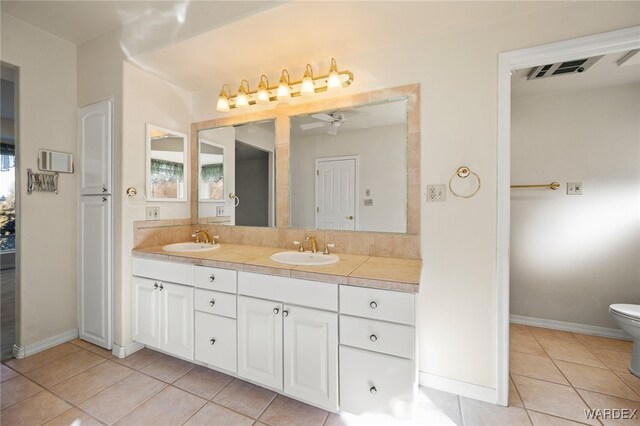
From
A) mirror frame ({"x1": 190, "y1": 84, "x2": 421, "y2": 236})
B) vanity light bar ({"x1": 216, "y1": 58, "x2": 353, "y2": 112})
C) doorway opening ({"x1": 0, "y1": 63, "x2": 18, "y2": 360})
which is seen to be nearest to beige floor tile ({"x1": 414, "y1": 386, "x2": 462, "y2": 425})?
mirror frame ({"x1": 190, "y1": 84, "x2": 421, "y2": 236})

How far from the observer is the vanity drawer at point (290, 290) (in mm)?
1396

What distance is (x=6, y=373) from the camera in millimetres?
1819

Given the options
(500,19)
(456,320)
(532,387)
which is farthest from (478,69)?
(532,387)

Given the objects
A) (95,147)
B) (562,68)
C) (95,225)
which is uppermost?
(562,68)

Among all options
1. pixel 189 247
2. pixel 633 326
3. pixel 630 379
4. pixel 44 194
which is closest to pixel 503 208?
pixel 633 326

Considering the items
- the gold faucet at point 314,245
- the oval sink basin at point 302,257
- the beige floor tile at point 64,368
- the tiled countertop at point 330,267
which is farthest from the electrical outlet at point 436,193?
the beige floor tile at point 64,368

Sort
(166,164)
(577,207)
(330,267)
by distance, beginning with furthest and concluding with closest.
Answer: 1. (577,207)
2. (166,164)
3. (330,267)

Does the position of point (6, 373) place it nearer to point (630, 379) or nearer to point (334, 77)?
point (334, 77)

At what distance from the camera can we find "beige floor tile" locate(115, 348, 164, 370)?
1.95m

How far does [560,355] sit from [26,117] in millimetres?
4469

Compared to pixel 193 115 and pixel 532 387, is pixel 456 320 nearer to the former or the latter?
pixel 532 387

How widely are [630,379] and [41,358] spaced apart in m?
4.19

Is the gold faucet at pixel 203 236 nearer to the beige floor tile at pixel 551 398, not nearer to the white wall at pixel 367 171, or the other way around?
the white wall at pixel 367 171

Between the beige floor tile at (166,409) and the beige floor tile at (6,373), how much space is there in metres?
1.05
